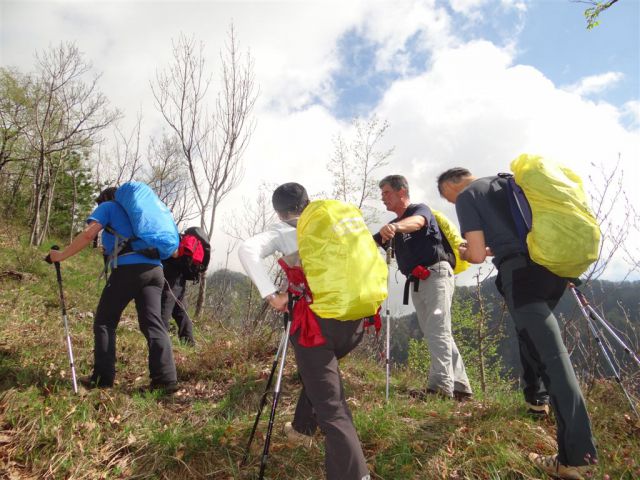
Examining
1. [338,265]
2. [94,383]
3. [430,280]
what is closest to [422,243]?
[430,280]

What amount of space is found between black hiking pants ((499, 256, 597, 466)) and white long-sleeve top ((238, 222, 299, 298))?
1.53 m

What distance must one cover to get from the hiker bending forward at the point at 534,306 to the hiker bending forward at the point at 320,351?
1.09m

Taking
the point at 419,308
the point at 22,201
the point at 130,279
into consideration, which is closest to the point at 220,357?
the point at 130,279

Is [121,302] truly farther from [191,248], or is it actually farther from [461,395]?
[461,395]

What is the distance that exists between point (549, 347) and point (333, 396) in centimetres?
140

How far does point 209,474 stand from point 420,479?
5.14 feet

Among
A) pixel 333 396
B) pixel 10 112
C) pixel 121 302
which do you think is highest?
pixel 10 112

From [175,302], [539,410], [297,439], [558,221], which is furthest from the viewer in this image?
[175,302]

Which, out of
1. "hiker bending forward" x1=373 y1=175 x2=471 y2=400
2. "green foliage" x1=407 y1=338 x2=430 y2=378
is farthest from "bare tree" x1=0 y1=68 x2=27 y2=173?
"green foliage" x1=407 y1=338 x2=430 y2=378

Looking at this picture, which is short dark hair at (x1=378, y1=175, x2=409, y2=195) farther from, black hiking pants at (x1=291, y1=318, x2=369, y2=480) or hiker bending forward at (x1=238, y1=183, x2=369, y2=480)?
black hiking pants at (x1=291, y1=318, x2=369, y2=480)

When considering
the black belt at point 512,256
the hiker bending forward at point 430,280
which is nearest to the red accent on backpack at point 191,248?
the hiker bending forward at point 430,280

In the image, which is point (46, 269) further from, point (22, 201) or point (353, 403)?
point (22, 201)

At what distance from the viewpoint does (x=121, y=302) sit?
4066mm

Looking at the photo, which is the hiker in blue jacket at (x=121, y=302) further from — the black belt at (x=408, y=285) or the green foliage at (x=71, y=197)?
the green foliage at (x=71, y=197)
